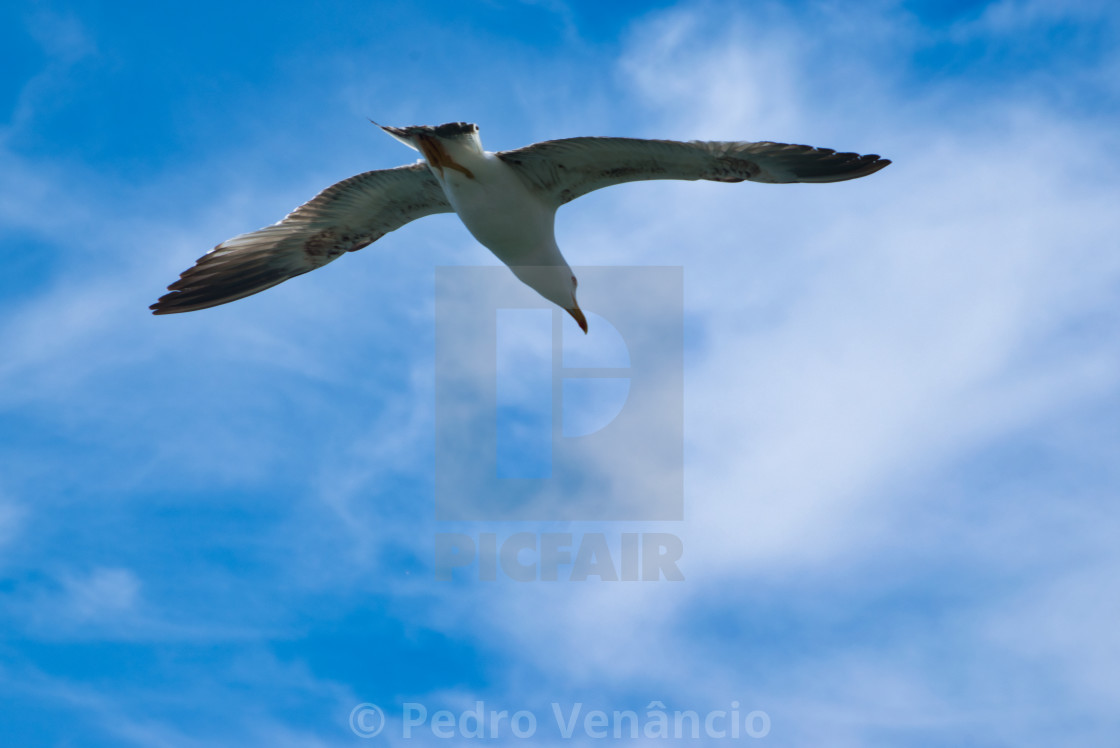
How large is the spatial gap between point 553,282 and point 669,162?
2332 millimetres

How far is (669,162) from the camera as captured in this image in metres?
10.4

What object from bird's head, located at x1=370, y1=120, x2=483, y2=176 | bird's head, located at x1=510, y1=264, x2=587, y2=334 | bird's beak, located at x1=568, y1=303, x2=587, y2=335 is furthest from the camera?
bird's beak, located at x1=568, y1=303, x2=587, y2=335

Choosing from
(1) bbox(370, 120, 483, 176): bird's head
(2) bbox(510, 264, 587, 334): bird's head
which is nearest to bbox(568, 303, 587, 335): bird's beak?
(2) bbox(510, 264, 587, 334): bird's head

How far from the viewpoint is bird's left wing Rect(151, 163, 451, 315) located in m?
12.0

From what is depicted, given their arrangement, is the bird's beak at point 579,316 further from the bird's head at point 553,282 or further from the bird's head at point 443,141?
the bird's head at point 443,141

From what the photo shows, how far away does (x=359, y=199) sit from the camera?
39.8ft

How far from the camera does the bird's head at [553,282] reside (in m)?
12.0

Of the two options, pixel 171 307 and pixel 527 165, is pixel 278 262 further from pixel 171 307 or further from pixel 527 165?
pixel 527 165

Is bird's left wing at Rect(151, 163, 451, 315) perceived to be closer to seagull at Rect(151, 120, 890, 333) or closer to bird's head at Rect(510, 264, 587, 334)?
seagull at Rect(151, 120, 890, 333)

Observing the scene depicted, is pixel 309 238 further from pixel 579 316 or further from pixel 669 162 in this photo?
pixel 669 162

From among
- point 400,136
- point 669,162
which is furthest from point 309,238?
point 669,162

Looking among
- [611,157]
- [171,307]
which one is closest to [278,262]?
[171,307]

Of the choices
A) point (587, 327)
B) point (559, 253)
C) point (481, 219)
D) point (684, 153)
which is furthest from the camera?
point (587, 327)

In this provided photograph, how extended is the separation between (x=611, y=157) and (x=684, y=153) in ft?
2.50
